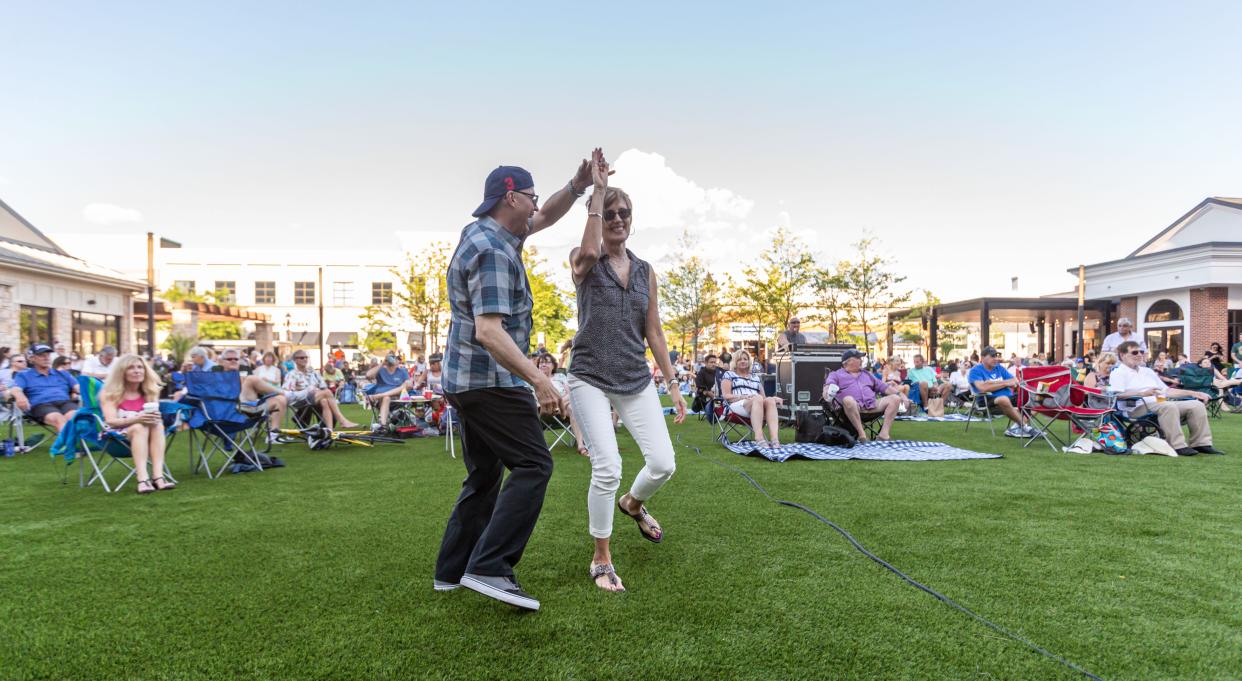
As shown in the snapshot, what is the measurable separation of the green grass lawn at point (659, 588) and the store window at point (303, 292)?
52.6 meters

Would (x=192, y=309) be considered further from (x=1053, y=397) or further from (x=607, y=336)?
(x=607, y=336)

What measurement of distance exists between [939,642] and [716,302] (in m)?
30.8

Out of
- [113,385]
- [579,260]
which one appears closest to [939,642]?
[579,260]

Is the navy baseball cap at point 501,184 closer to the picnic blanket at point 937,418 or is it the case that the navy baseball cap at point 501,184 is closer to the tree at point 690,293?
the picnic blanket at point 937,418

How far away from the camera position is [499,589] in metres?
2.89

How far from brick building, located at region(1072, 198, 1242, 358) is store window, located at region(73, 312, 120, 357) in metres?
39.4

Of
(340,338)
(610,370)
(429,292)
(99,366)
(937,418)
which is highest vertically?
(429,292)

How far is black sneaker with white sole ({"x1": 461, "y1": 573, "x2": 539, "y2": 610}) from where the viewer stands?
2.88 meters

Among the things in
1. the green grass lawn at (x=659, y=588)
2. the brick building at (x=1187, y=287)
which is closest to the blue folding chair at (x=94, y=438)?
the green grass lawn at (x=659, y=588)

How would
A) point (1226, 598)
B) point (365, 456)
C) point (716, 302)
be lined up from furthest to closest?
point (716, 302)
point (365, 456)
point (1226, 598)

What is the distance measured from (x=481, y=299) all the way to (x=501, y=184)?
1.84 feet

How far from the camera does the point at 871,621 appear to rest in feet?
9.51

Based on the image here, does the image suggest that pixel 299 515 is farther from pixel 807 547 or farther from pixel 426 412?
pixel 426 412

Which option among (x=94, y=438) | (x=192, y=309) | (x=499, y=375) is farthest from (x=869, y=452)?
(x=192, y=309)
